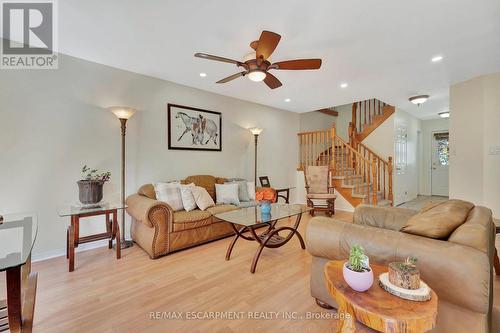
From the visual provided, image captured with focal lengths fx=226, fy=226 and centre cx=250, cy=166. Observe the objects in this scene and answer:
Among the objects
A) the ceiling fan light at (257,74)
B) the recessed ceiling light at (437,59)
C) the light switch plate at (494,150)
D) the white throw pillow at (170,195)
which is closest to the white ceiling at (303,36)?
the recessed ceiling light at (437,59)

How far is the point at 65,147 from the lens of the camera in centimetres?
283

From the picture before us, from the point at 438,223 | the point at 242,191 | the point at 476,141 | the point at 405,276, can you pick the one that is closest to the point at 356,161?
the point at 476,141

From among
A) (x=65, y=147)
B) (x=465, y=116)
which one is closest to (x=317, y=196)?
(x=465, y=116)

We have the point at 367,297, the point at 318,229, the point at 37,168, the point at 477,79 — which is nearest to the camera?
the point at 367,297

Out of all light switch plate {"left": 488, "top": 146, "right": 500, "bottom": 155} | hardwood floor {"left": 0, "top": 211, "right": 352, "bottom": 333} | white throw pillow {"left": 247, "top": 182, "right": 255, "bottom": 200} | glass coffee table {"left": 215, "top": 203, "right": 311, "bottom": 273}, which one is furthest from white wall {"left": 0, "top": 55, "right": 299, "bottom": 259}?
light switch plate {"left": 488, "top": 146, "right": 500, "bottom": 155}

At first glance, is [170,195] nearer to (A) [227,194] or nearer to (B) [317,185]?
(A) [227,194]

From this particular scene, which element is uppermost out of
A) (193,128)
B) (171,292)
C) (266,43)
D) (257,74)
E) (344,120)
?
(344,120)

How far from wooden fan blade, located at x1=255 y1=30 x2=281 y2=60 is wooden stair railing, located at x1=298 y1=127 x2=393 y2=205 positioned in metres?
3.78

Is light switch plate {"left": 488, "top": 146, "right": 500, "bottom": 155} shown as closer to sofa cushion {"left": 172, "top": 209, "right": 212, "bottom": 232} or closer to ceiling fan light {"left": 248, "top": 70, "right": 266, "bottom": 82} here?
ceiling fan light {"left": 248, "top": 70, "right": 266, "bottom": 82}

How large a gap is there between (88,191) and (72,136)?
791mm

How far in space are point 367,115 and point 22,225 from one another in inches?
284

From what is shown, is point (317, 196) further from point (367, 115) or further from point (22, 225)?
point (22, 225)

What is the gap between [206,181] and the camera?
3.97 meters

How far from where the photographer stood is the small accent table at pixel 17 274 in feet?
3.77
